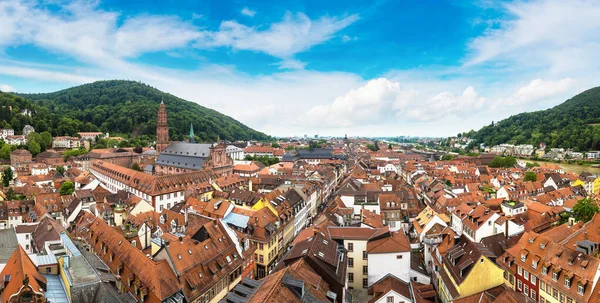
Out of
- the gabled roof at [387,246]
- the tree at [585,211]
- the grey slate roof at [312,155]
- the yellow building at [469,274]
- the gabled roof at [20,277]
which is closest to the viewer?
the gabled roof at [20,277]

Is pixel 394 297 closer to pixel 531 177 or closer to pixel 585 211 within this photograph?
pixel 585 211

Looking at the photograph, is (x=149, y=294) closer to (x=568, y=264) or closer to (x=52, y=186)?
(x=568, y=264)

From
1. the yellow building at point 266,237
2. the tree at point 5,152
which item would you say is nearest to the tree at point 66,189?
the yellow building at point 266,237

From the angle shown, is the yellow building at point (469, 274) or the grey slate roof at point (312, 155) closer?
the yellow building at point (469, 274)

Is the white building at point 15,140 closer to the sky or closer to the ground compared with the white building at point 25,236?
closer to the sky

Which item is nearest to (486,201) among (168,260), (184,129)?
(168,260)

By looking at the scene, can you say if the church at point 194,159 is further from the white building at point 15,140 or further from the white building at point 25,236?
the white building at point 15,140
